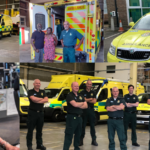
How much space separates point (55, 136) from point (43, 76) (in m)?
1.05

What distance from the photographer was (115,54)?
413 centimetres

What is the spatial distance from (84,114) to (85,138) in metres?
0.42

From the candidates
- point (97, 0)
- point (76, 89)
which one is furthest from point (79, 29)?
point (76, 89)

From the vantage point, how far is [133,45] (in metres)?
4.03

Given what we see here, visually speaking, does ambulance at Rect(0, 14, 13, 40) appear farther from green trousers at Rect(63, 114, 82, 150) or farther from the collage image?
green trousers at Rect(63, 114, 82, 150)

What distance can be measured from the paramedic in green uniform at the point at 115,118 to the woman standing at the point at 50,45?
47.4 inches

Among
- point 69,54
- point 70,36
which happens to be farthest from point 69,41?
point 69,54

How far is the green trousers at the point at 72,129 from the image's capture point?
398cm

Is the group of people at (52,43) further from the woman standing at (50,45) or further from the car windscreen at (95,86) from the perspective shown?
the car windscreen at (95,86)

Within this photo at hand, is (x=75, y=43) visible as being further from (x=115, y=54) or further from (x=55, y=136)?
(x=55, y=136)

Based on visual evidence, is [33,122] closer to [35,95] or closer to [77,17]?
[35,95]

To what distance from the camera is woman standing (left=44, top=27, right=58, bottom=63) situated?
13.6 feet

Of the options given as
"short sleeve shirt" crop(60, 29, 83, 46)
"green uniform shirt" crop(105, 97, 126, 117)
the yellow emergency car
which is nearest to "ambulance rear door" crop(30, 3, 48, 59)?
"short sleeve shirt" crop(60, 29, 83, 46)

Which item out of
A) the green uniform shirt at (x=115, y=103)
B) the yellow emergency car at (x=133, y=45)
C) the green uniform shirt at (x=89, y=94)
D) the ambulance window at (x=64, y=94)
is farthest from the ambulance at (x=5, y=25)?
the green uniform shirt at (x=115, y=103)
